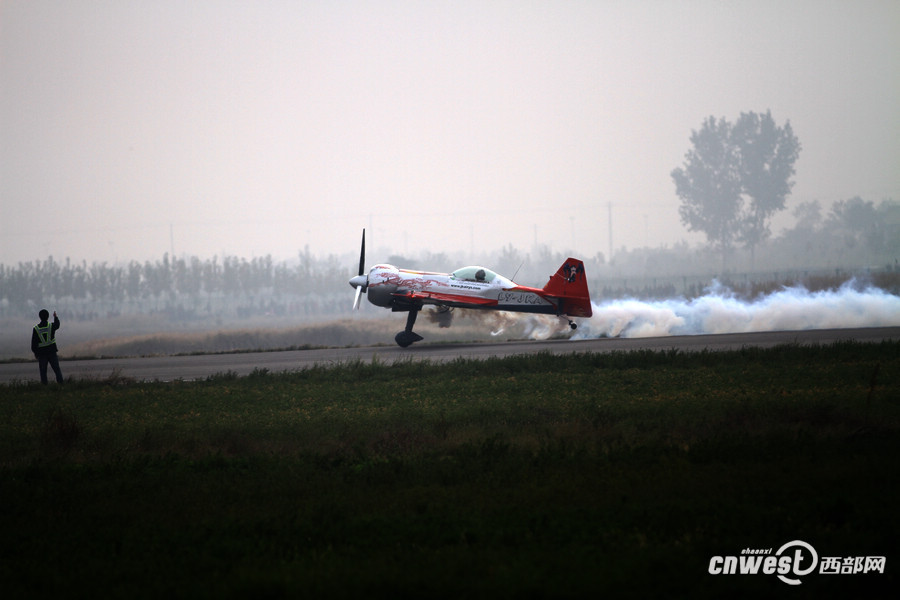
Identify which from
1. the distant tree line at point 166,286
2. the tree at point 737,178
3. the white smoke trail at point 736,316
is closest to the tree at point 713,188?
the tree at point 737,178

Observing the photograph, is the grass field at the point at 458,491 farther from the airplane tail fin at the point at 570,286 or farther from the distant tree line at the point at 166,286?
the distant tree line at the point at 166,286

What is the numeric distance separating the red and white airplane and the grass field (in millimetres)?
14633

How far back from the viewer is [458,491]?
454 inches

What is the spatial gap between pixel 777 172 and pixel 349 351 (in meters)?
126

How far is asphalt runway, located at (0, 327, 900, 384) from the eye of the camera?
1194 inches

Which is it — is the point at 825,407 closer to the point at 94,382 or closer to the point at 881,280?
the point at 94,382

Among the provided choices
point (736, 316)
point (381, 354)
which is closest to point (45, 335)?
point (381, 354)

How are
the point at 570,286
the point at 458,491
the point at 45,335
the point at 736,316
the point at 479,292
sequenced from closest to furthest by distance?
1. the point at 458,491
2. the point at 45,335
3. the point at 570,286
4. the point at 479,292
5. the point at 736,316

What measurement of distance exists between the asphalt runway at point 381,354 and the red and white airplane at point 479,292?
5.57 ft

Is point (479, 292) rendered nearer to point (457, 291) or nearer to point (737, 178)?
point (457, 291)

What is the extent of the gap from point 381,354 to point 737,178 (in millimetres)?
125338

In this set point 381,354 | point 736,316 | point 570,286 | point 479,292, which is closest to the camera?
point 381,354

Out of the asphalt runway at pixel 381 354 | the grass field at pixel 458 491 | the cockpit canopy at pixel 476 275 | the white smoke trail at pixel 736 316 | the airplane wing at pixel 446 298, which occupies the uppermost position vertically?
the cockpit canopy at pixel 476 275

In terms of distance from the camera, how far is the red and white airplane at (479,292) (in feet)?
119
